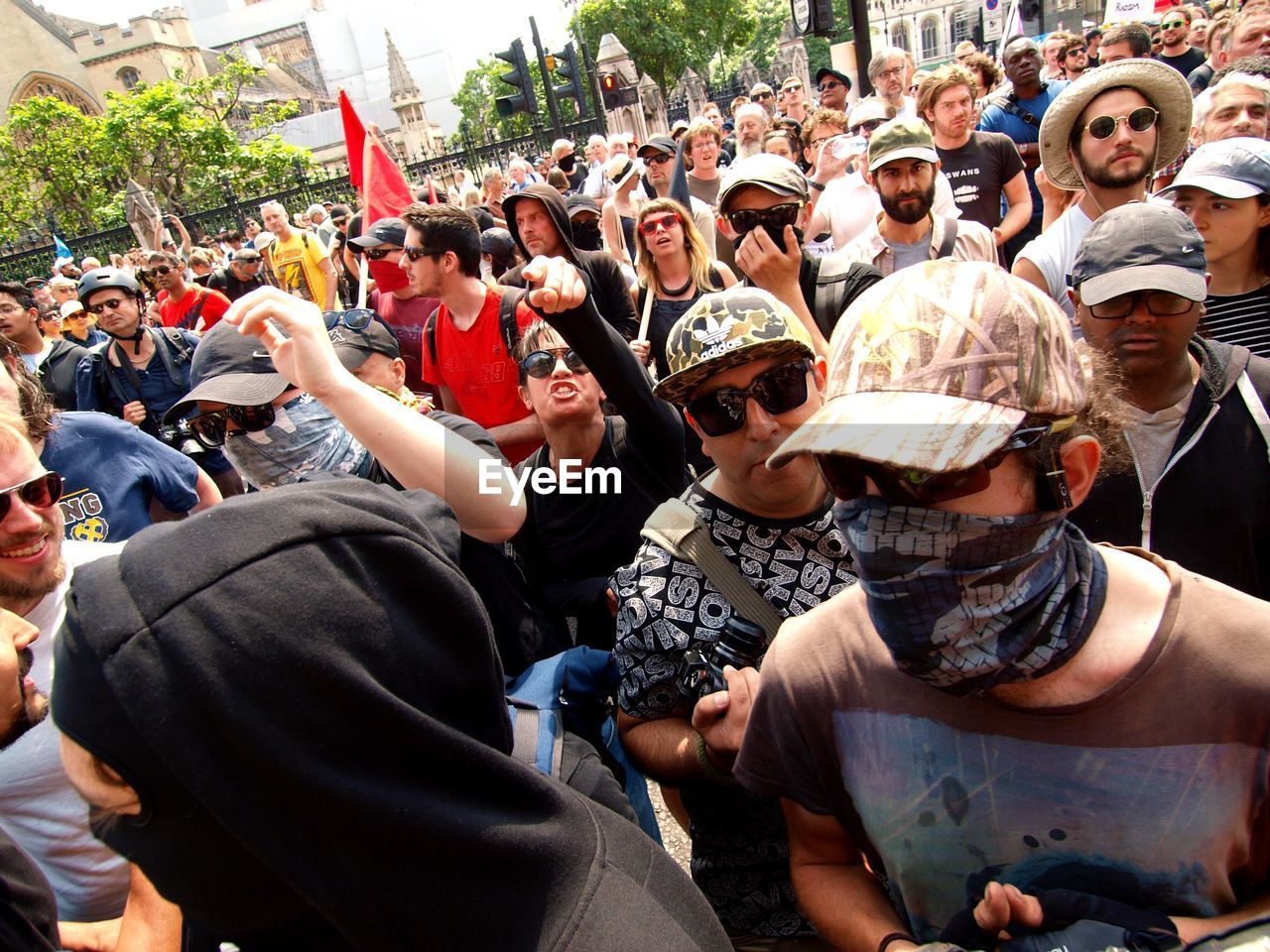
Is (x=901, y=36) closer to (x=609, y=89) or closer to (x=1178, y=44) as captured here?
(x=609, y=89)

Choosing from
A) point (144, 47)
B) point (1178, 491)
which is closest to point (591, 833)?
point (1178, 491)

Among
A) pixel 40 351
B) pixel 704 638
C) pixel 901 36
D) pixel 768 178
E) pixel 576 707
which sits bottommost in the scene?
pixel 576 707

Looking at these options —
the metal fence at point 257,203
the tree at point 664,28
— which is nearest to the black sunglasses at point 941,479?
the metal fence at point 257,203

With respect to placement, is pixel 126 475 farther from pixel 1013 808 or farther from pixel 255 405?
pixel 1013 808

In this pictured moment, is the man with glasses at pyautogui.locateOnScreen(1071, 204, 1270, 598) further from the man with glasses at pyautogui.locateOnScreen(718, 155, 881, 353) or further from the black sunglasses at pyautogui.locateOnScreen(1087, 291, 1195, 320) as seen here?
the man with glasses at pyautogui.locateOnScreen(718, 155, 881, 353)

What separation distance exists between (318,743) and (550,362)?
193cm

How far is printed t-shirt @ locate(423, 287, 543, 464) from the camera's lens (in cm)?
396

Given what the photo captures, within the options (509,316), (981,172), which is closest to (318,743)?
(509,316)

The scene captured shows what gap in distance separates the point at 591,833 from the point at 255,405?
1.94 metres

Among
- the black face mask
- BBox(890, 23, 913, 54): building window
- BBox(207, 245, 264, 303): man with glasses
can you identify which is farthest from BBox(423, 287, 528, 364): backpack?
BBox(890, 23, 913, 54): building window

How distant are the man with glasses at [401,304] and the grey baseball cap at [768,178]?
221 centimetres

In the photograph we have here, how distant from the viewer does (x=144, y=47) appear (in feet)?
195

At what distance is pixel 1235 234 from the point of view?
2541mm

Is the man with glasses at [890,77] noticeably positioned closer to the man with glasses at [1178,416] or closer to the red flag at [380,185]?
the red flag at [380,185]
